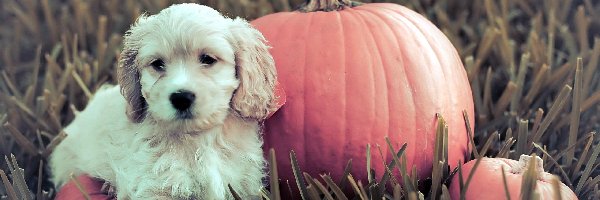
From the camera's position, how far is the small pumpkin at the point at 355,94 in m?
2.79

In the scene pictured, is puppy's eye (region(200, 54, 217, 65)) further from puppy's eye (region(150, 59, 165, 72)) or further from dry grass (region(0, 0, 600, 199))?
dry grass (region(0, 0, 600, 199))

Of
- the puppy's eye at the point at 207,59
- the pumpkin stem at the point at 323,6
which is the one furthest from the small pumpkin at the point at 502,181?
the puppy's eye at the point at 207,59

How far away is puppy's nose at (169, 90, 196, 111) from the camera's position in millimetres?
2305

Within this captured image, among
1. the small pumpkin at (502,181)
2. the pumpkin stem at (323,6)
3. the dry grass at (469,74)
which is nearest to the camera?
the small pumpkin at (502,181)

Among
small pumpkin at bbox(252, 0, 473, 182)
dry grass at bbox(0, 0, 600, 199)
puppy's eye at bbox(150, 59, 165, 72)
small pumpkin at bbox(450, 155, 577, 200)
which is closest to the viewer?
puppy's eye at bbox(150, 59, 165, 72)

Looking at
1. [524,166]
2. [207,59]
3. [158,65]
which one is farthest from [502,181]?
[158,65]

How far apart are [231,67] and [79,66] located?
1.94 metres

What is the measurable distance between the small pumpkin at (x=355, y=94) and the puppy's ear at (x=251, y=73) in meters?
0.21

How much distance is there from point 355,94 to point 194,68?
68 centimetres

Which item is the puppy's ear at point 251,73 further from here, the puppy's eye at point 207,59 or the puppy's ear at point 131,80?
the puppy's ear at point 131,80

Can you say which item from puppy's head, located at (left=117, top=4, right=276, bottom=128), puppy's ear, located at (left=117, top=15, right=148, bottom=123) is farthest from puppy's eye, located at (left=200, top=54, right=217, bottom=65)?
puppy's ear, located at (left=117, top=15, right=148, bottom=123)

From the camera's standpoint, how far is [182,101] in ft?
7.63

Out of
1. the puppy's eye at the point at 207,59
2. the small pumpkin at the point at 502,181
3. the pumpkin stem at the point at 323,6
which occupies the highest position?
the puppy's eye at the point at 207,59

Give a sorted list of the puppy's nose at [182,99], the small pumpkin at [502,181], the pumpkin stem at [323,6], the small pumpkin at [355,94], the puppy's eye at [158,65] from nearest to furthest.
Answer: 1. the puppy's nose at [182,99]
2. the puppy's eye at [158,65]
3. the small pumpkin at [502,181]
4. the small pumpkin at [355,94]
5. the pumpkin stem at [323,6]
